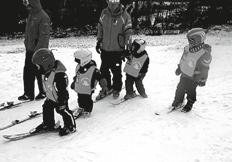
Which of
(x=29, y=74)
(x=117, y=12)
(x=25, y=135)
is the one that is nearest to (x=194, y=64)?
(x=117, y=12)

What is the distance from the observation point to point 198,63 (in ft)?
19.7

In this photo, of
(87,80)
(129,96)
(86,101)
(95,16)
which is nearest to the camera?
(87,80)

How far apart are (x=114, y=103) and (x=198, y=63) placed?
1872 millimetres

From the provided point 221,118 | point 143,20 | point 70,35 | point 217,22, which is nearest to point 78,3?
point 70,35

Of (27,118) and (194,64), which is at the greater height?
(194,64)

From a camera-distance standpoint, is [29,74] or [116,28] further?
[29,74]

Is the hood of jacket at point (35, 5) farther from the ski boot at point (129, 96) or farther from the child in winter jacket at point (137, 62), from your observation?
the ski boot at point (129, 96)

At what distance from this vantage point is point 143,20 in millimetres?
22031

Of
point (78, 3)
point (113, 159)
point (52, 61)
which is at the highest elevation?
point (78, 3)

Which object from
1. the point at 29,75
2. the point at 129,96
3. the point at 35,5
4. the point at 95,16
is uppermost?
the point at 35,5

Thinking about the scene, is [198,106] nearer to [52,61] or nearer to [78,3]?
[52,61]

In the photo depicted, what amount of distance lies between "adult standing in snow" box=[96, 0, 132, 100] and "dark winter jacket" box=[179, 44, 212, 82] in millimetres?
1372

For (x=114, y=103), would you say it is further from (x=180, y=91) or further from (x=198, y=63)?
(x=198, y=63)

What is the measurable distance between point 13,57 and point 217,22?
13418 millimetres
